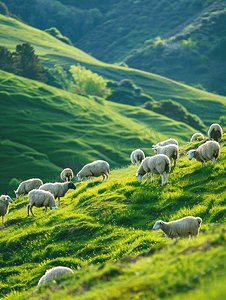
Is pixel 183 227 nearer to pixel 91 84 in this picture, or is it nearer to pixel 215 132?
pixel 215 132

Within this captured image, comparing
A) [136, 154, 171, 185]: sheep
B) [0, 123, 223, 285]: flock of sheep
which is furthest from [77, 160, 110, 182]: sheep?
[136, 154, 171, 185]: sheep

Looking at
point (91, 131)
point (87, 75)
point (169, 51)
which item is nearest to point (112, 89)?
point (87, 75)

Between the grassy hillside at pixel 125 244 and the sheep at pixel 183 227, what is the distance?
0.93ft

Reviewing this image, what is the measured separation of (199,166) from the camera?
14.3 meters

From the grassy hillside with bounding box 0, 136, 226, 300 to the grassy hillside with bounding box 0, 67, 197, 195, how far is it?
39379 millimetres

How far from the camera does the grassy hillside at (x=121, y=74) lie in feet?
368

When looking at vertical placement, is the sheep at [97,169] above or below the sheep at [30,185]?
above

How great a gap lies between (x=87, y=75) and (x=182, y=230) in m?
99.8

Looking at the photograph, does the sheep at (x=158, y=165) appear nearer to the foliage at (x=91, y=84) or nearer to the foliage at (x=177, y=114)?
the foliage at (x=177, y=114)

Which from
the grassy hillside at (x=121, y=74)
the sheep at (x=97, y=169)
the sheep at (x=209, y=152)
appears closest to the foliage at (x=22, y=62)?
the grassy hillside at (x=121, y=74)

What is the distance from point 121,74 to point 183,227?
4885 inches

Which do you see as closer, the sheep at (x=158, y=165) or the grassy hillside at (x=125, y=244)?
the grassy hillside at (x=125, y=244)

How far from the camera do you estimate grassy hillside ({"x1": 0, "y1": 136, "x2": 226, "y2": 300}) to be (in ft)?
14.5

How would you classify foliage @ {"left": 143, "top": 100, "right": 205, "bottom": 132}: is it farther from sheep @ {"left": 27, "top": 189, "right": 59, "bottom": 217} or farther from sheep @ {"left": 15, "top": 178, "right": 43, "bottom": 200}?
sheep @ {"left": 27, "top": 189, "right": 59, "bottom": 217}
